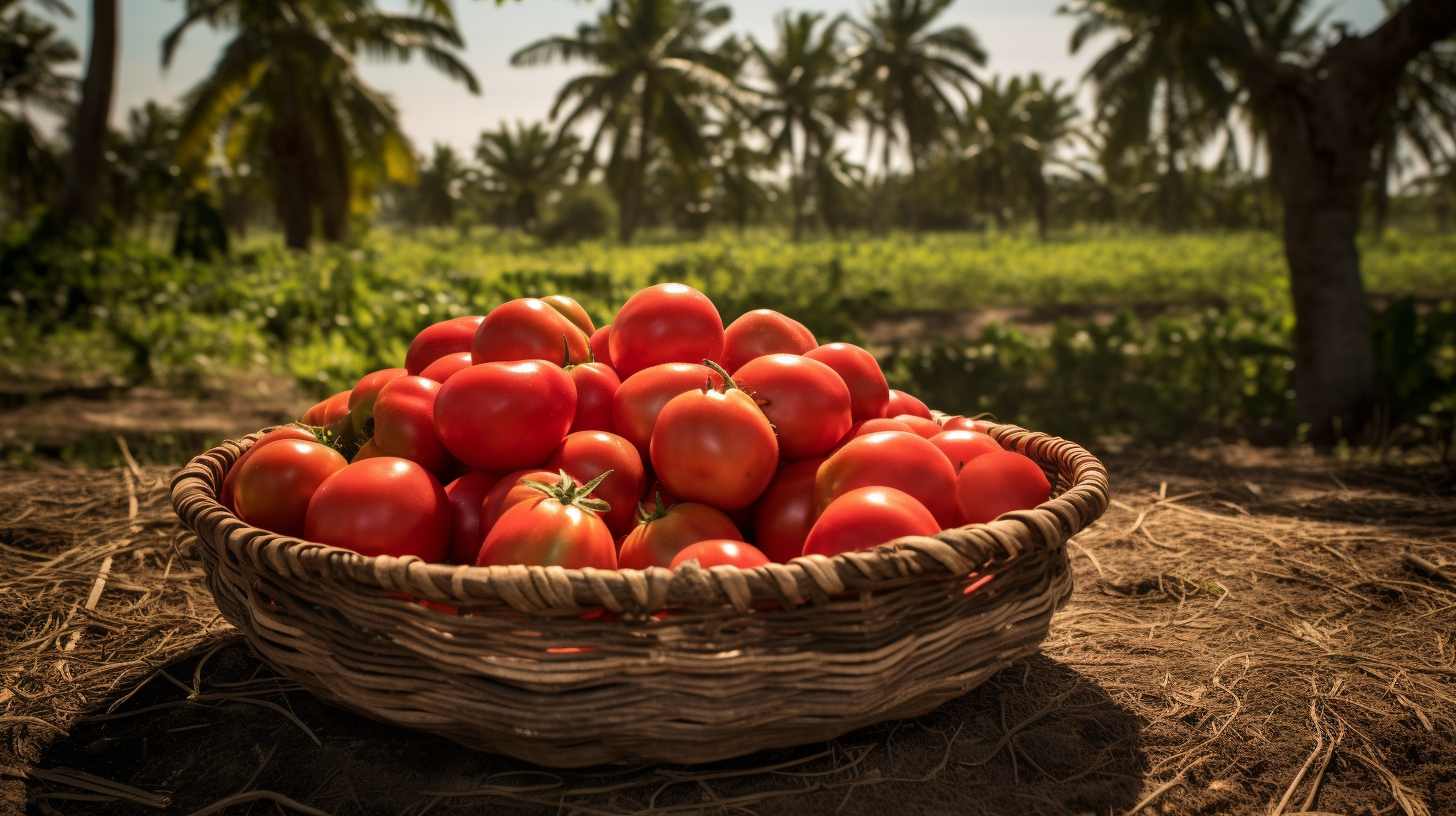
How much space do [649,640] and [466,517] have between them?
60cm

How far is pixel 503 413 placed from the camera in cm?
154

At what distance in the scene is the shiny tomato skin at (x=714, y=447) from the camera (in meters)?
1.46

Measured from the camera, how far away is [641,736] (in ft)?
3.88

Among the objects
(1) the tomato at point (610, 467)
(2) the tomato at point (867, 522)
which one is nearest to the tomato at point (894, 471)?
(2) the tomato at point (867, 522)

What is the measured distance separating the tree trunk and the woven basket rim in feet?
35.7

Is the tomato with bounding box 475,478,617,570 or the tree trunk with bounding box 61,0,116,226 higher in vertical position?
the tree trunk with bounding box 61,0,116,226

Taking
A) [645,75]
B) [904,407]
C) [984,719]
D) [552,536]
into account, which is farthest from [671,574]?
[645,75]

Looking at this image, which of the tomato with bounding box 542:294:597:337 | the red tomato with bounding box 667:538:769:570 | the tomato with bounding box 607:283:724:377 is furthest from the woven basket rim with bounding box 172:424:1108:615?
the tomato with bounding box 542:294:597:337

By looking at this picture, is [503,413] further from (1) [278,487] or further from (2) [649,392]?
(1) [278,487]

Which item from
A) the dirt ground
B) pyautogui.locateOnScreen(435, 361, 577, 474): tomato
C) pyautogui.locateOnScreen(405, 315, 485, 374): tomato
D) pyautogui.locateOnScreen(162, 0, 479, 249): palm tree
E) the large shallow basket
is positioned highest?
pyautogui.locateOnScreen(162, 0, 479, 249): palm tree

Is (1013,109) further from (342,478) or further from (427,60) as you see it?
(342,478)

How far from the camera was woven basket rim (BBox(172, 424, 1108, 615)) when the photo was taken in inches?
43.2

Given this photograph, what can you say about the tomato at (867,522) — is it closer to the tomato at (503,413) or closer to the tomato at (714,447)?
the tomato at (714,447)

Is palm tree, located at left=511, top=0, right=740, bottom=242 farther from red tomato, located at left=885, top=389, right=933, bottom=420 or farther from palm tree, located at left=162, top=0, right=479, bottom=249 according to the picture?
A: red tomato, located at left=885, top=389, right=933, bottom=420
